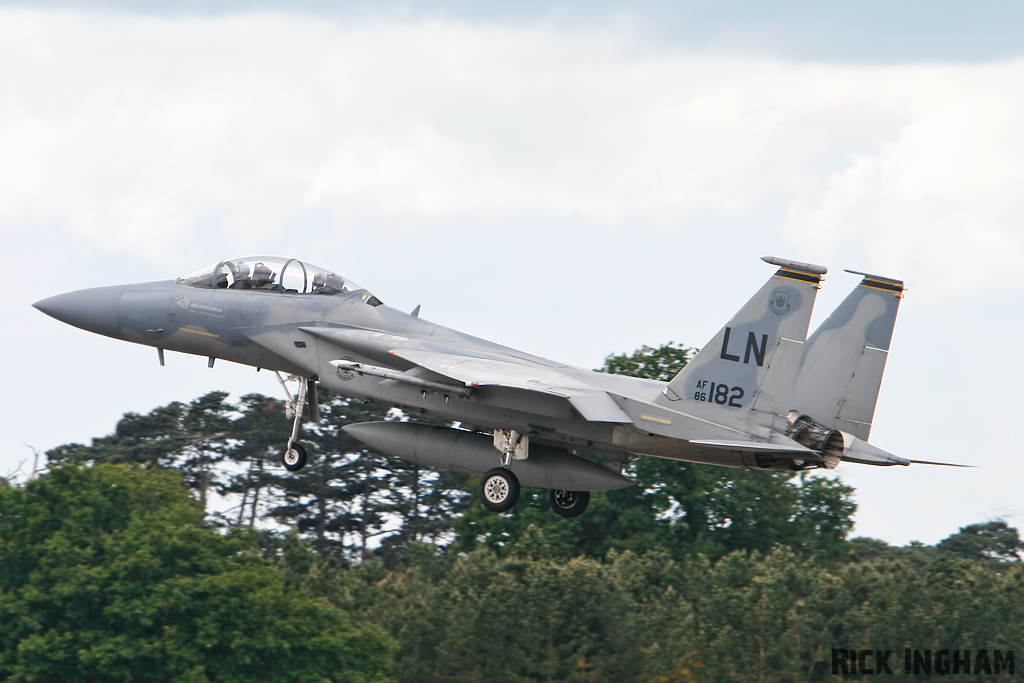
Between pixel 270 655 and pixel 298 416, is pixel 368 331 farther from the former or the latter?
pixel 270 655

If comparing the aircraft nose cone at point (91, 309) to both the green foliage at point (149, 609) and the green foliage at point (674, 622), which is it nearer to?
the green foliage at point (149, 609)

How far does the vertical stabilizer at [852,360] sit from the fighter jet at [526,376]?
2 centimetres

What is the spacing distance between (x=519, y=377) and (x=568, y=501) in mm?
2966

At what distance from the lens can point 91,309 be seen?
75.9 feet

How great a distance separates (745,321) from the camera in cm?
2084

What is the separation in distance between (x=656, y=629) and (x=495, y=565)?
5.55 metres

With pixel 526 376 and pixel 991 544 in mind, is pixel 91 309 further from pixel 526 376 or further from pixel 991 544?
pixel 991 544

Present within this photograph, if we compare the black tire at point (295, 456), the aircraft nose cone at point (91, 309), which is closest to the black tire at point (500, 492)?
the black tire at point (295, 456)

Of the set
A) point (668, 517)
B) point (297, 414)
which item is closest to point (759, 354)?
point (297, 414)

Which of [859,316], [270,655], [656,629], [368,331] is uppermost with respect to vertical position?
[859,316]

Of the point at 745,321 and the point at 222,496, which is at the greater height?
the point at 745,321

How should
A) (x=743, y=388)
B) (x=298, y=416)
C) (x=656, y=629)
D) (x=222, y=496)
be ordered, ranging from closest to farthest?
(x=743, y=388) → (x=298, y=416) → (x=656, y=629) → (x=222, y=496)

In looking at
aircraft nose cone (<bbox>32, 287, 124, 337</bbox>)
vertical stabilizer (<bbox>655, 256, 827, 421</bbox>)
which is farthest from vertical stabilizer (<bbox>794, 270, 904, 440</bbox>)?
aircraft nose cone (<bbox>32, 287, 124, 337</bbox>)

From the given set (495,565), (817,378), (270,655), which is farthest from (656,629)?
(817,378)
